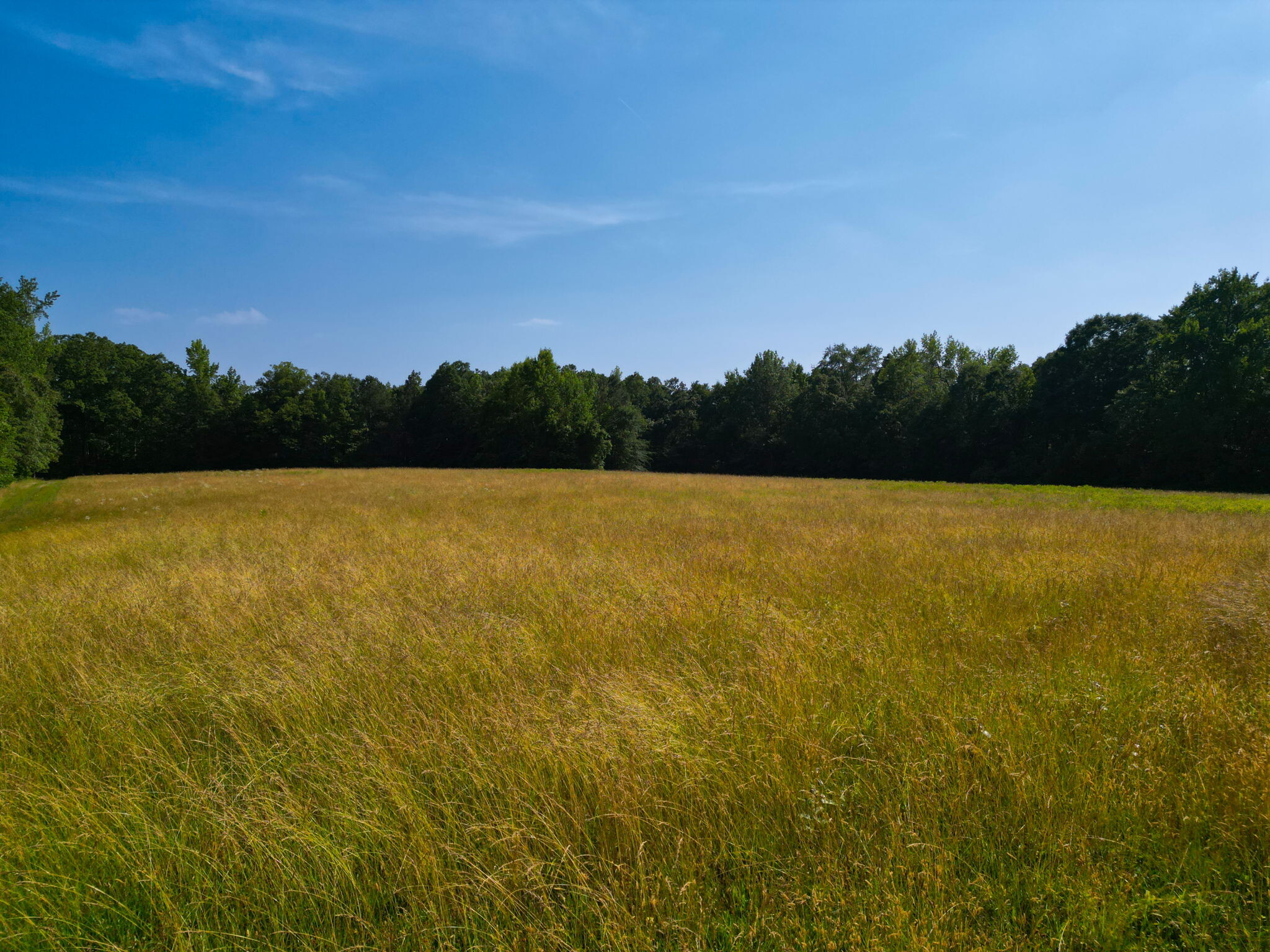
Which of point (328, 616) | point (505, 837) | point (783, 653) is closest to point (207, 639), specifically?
point (328, 616)

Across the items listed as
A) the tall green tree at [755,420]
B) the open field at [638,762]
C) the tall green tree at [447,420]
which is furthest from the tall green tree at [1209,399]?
the tall green tree at [447,420]

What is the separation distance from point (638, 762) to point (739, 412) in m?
68.8

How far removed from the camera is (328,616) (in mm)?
5094

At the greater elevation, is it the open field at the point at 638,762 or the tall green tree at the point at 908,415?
the tall green tree at the point at 908,415

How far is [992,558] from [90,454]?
275ft

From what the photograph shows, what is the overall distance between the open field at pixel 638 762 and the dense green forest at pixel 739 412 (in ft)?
107

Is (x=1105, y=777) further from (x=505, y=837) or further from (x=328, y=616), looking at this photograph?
(x=328, y=616)

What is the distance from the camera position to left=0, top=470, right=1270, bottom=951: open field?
199cm

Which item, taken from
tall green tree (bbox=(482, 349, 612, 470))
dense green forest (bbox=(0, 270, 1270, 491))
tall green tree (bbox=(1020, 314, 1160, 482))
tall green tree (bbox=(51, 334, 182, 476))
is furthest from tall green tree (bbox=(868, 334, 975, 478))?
tall green tree (bbox=(51, 334, 182, 476))

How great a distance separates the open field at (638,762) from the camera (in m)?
1.99

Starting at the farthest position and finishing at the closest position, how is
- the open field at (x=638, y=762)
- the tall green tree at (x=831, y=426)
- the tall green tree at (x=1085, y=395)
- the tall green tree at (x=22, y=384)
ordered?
the tall green tree at (x=831, y=426), the tall green tree at (x=1085, y=395), the tall green tree at (x=22, y=384), the open field at (x=638, y=762)

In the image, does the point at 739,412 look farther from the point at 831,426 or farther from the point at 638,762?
the point at 638,762

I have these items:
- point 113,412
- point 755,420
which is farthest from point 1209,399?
point 113,412

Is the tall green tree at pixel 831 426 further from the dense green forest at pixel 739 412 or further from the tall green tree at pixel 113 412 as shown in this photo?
the tall green tree at pixel 113 412
